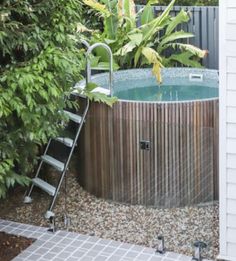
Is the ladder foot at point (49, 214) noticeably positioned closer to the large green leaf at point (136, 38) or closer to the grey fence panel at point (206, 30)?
the large green leaf at point (136, 38)

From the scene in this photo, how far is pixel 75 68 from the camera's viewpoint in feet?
17.6

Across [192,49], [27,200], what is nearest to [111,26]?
[192,49]

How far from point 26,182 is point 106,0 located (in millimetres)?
5041

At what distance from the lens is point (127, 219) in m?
6.47

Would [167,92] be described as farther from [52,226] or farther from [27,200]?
[52,226]

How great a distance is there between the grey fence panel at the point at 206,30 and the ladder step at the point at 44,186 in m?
→ 4.35

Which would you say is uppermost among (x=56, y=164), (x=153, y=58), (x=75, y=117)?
(x=153, y=58)

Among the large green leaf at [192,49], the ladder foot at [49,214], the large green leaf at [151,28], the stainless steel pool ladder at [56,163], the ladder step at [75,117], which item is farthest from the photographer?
the large green leaf at [192,49]

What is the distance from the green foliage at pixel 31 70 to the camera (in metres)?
4.94

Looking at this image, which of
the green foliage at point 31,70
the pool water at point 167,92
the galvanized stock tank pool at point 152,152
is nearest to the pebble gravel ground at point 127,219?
the galvanized stock tank pool at point 152,152

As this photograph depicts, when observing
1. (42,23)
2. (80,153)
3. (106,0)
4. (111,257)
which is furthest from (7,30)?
(106,0)

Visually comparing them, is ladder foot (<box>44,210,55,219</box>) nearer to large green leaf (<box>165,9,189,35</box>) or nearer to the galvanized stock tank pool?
the galvanized stock tank pool

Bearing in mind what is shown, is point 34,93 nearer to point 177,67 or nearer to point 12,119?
point 12,119

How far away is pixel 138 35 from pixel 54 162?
2989 millimetres
